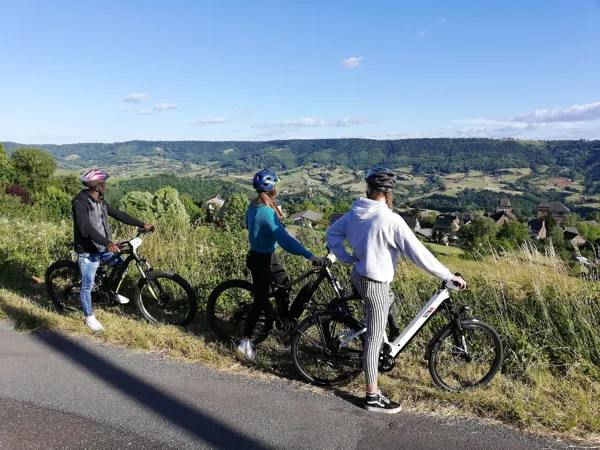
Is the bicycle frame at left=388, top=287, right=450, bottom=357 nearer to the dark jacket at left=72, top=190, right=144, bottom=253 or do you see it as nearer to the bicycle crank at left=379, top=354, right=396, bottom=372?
the bicycle crank at left=379, top=354, right=396, bottom=372

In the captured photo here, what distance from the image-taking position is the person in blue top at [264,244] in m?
4.04

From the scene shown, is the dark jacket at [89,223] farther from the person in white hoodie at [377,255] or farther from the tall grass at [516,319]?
the person in white hoodie at [377,255]

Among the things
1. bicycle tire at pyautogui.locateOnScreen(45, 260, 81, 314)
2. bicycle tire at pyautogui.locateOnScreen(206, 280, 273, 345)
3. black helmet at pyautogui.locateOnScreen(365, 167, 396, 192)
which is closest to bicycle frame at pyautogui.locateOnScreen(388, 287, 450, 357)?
black helmet at pyautogui.locateOnScreen(365, 167, 396, 192)

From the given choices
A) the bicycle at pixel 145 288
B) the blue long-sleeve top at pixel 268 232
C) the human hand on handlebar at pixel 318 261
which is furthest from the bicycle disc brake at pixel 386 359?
the bicycle at pixel 145 288

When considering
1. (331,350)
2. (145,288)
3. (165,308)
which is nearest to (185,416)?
(331,350)

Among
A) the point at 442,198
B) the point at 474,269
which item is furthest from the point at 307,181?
the point at 474,269

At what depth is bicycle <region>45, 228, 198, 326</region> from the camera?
209 inches

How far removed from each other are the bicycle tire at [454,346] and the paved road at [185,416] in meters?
0.51

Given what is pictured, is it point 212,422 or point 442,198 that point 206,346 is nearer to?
point 212,422

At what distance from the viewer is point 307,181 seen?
570 ft

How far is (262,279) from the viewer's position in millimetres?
4328

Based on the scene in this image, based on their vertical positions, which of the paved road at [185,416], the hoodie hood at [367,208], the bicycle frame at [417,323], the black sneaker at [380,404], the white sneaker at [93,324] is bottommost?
the paved road at [185,416]

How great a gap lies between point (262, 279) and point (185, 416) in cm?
145

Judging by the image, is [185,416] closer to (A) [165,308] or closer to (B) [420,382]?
(B) [420,382]
